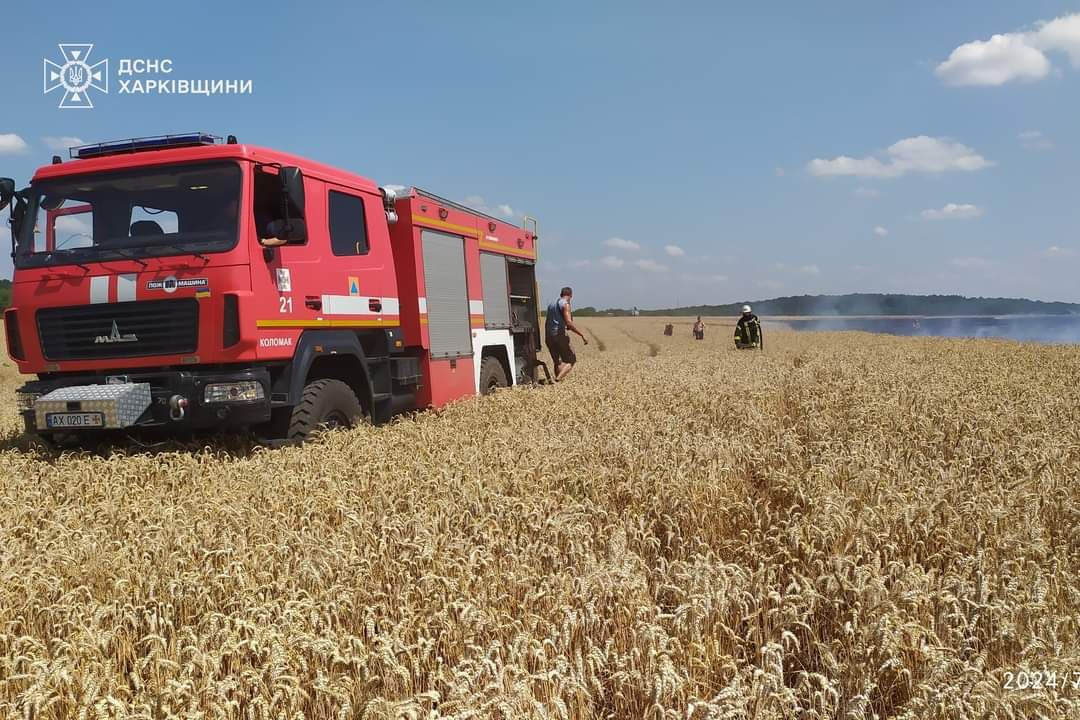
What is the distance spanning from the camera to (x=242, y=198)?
699 centimetres

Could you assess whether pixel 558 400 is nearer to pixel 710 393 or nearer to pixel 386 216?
pixel 710 393

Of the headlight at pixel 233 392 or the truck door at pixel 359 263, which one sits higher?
the truck door at pixel 359 263

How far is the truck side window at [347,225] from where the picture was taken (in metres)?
8.23

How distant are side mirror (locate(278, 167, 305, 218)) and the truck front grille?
1233 mm

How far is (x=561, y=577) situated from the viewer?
3.50 metres

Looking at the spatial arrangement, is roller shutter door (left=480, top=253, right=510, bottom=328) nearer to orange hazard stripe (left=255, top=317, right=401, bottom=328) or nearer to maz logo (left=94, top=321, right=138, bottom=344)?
orange hazard stripe (left=255, top=317, right=401, bottom=328)

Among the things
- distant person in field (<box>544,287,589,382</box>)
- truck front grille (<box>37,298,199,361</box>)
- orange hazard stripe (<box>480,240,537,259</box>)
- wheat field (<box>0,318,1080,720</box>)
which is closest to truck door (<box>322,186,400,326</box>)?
truck front grille (<box>37,298,199,361</box>)

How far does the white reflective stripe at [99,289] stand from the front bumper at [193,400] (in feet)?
2.31

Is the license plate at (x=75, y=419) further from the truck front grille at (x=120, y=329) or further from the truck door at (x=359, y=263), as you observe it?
the truck door at (x=359, y=263)

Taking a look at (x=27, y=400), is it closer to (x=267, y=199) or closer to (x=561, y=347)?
(x=267, y=199)

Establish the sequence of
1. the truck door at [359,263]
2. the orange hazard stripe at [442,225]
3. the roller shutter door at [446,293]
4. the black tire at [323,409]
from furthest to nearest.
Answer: the roller shutter door at [446,293] < the orange hazard stripe at [442,225] < the truck door at [359,263] < the black tire at [323,409]

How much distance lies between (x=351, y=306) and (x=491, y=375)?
430cm

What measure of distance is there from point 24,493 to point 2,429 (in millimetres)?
5618

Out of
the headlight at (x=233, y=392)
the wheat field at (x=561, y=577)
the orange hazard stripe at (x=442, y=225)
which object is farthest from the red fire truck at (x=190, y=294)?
the orange hazard stripe at (x=442, y=225)
